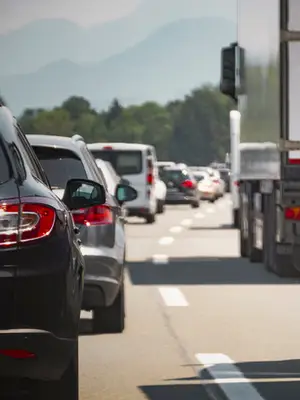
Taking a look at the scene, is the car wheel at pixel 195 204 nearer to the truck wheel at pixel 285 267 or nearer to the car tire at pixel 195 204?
the car tire at pixel 195 204

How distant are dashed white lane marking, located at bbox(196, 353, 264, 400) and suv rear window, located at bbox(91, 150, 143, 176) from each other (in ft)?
88.6

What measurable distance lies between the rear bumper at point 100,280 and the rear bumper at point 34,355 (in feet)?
15.0

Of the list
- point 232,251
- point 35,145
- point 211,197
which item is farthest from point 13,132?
point 211,197

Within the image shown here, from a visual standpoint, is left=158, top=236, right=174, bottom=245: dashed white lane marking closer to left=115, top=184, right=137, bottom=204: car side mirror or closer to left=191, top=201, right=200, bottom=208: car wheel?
left=115, top=184, right=137, bottom=204: car side mirror

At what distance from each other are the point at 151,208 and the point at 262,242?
1855 centimetres

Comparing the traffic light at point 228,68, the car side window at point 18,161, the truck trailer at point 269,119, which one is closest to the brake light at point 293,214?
the truck trailer at point 269,119

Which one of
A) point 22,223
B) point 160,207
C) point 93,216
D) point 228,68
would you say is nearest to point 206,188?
point 160,207

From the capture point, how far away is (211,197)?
6806cm

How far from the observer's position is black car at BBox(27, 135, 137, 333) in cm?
1184

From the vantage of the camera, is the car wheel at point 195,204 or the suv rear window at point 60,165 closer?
the suv rear window at point 60,165

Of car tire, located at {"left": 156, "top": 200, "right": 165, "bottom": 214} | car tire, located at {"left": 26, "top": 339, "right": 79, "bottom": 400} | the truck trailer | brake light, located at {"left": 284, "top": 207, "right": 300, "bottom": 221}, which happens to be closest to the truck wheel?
the truck trailer

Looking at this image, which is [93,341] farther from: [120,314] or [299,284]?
[299,284]

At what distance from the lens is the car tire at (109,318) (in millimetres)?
12727

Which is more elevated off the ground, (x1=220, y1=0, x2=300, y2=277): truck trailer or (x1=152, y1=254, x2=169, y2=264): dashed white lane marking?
(x1=220, y1=0, x2=300, y2=277): truck trailer
